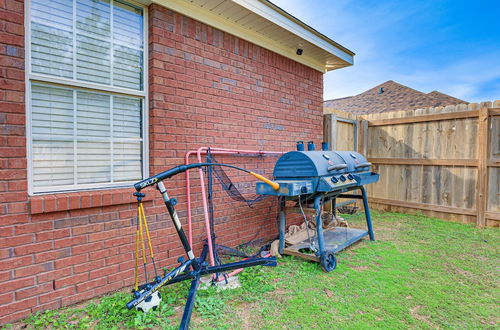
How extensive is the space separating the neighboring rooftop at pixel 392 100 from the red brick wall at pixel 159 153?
5.60m

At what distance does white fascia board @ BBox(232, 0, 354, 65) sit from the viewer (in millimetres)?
3182

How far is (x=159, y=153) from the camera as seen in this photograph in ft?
9.26

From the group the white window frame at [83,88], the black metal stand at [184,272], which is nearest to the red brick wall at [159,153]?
the white window frame at [83,88]

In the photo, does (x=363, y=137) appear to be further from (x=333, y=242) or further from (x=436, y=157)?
(x=333, y=242)

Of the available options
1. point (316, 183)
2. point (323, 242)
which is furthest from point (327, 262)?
point (316, 183)

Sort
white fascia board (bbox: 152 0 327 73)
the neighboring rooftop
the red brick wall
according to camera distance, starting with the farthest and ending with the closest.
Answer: the neighboring rooftop < white fascia board (bbox: 152 0 327 73) < the red brick wall

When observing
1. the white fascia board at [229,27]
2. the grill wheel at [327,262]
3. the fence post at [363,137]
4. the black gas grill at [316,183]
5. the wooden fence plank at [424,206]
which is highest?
the white fascia board at [229,27]

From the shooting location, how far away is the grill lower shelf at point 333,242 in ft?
11.0

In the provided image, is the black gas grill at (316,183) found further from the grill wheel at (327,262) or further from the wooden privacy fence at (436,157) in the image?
the wooden privacy fence at (436,157)

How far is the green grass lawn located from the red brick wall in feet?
1.04

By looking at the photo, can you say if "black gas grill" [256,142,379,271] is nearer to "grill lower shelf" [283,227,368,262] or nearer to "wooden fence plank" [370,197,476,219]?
"grill lower shelf" [283,227,368,262]

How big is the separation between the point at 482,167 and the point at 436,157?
0.76 m

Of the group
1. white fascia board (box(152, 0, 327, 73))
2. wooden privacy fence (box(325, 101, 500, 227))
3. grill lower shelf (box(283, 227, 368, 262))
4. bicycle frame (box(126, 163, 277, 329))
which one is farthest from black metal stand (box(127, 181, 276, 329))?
wooden privacy fence (box(325, 101, 500, 227))

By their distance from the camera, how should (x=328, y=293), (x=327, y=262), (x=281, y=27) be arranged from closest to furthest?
(x=328, y=293), (x=327, y=262), (x=281, y=27)
